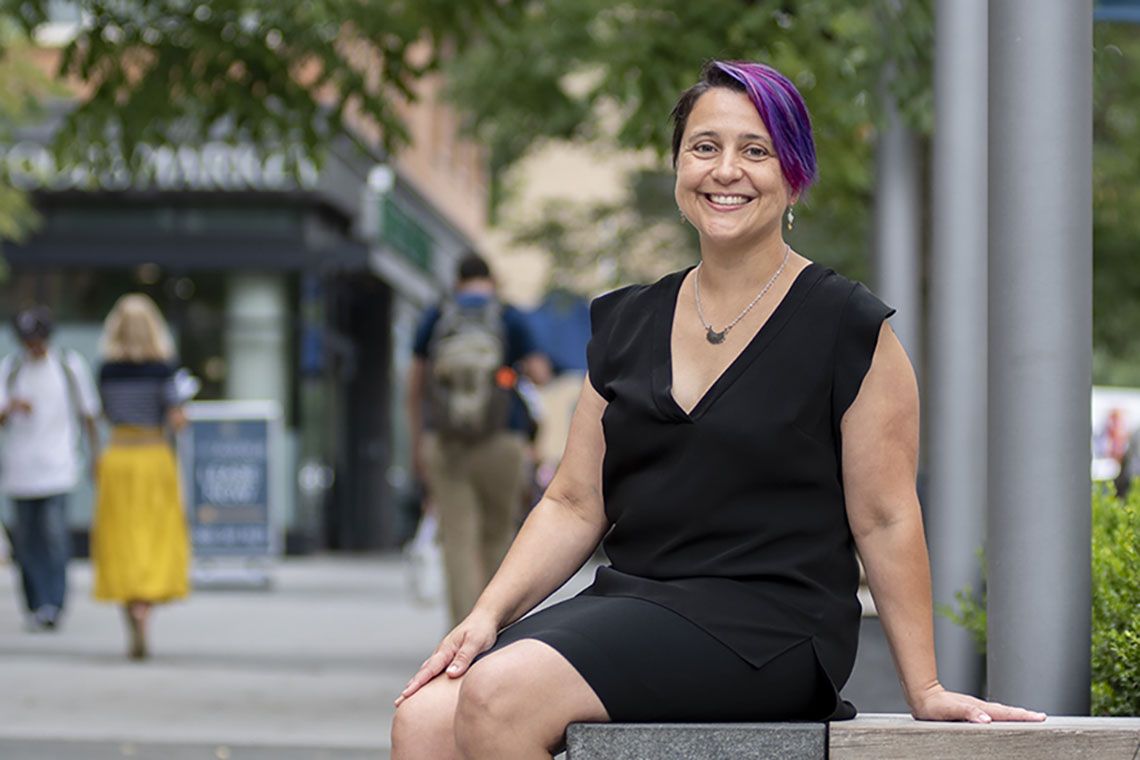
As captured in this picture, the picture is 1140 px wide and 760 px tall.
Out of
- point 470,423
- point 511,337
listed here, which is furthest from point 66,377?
point 470,423

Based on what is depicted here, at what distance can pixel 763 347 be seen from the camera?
3.47m

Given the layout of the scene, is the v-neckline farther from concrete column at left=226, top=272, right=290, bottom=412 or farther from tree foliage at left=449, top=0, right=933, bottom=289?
concrete column at left=226, top=272, right=290, bottom=412

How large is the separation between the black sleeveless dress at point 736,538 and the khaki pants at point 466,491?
6.53 meters

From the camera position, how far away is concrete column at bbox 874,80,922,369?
10477mm

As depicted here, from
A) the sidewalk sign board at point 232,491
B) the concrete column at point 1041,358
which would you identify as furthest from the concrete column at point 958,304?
the sidewalk sign board at point 232,491

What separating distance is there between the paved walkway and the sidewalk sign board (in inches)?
62.5

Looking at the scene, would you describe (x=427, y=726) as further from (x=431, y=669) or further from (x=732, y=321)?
(x=732, y=321)

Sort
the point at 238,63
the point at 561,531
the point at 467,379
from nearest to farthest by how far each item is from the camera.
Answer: the point at 561,531 → the point at 467,379 → the point at 238,63

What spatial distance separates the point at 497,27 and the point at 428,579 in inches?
270

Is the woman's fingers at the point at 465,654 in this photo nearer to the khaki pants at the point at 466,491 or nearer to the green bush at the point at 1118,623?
the green bush at the point at 1118,623

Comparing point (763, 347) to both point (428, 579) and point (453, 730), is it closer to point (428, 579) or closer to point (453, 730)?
point (453, 730)

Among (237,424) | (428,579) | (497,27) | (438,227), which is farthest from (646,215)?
(497,27)

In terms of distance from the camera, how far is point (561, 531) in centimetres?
362

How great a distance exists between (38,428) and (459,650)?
11555 mm
